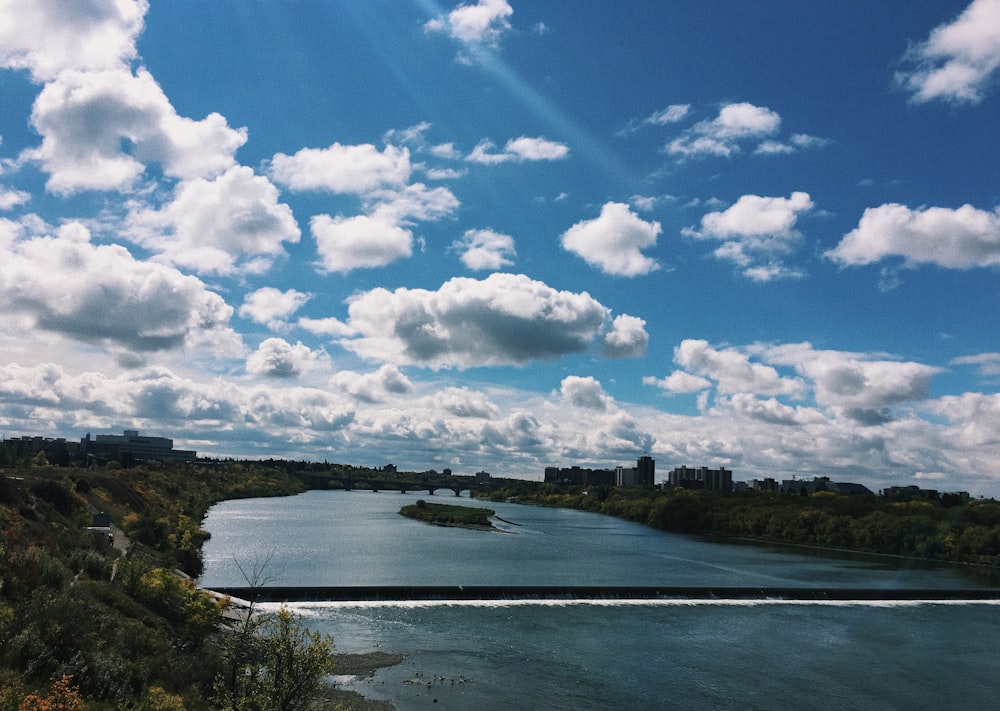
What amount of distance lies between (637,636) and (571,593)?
1462 cm

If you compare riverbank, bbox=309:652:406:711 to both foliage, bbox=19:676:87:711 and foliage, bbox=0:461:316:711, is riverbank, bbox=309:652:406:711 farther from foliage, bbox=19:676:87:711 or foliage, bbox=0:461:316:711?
foliage, bbox=19:676:87:711

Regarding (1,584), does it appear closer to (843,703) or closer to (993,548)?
(843,703)

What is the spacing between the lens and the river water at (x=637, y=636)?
40.2 m

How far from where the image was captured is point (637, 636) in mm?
53812

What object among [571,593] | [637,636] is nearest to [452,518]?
[571,593]

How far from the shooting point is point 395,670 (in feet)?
135

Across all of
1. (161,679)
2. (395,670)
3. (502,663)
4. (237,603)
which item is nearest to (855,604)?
(502,663)

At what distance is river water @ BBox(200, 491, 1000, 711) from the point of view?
40.2m

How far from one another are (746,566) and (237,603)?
73971 millimetres

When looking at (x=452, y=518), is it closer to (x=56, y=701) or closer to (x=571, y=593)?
(x=571, y=593)

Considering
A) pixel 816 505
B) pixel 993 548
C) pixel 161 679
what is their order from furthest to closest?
1. pixel 816 505
2. pixel 993 548
3. pixel 161 679

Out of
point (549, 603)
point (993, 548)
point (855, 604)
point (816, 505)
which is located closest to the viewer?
point (549, 603)

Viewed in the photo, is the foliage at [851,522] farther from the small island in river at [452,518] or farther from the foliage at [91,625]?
the foliage at [91,625]

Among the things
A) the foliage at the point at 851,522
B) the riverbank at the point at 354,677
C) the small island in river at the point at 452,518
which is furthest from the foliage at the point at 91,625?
the foliage at the point at 851,522
